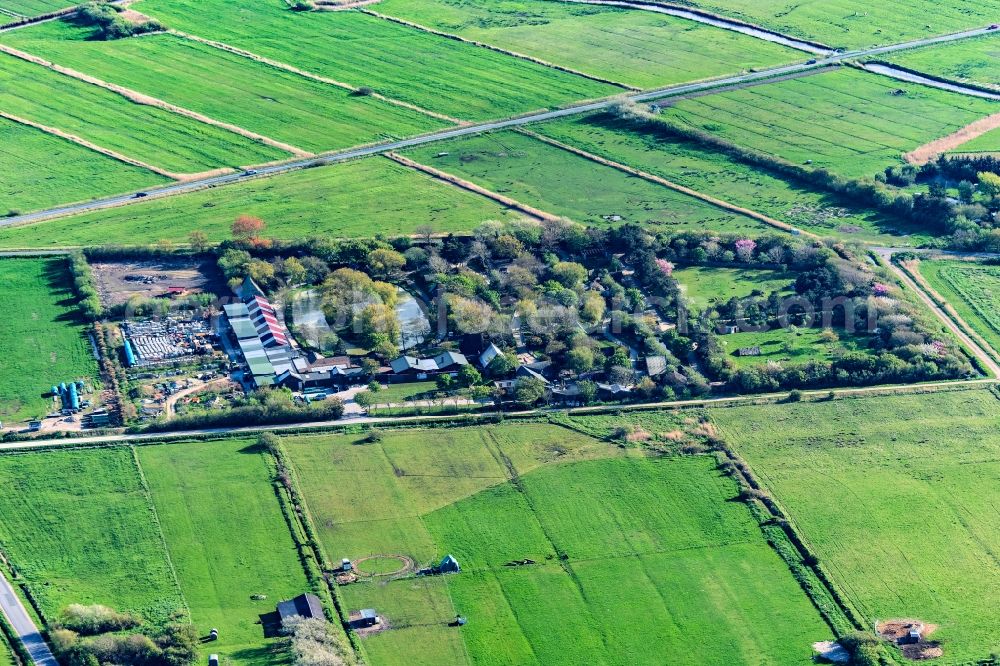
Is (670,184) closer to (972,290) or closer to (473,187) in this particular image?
(473,187)

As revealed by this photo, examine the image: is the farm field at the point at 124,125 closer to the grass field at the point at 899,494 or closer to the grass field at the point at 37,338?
the grass field at the point at 37,338

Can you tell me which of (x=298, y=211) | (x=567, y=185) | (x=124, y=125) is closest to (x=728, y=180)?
(x=567, y=185)

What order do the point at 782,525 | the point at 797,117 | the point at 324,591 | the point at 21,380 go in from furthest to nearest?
the point at 797,117, the point at 21,380, the point at 782,525, the point at 324,591

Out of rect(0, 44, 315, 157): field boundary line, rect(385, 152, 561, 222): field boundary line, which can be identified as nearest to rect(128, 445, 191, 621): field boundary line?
rect(385, 152, 561, 222): field boundary line

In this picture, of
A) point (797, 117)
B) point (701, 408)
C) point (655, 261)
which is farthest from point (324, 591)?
point (797, 117)

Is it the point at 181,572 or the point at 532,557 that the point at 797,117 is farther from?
the point at 181,572

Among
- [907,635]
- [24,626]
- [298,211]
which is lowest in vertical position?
[24,626]

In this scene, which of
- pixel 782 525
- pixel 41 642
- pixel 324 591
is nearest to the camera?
pixel 41 642
